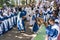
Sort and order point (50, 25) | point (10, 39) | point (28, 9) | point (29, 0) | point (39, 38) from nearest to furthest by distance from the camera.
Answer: point (50, 25), point (39, 38), point (10, 39), point (28, 9), point (29, 0)

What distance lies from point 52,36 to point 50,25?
0.33 m

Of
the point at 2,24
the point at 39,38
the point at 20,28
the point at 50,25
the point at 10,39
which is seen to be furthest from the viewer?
the point at 20,28

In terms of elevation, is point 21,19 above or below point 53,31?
below

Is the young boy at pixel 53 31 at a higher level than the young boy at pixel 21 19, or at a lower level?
higher

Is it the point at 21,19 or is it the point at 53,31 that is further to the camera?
the point at 21,19

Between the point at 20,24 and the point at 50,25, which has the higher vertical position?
the point at 50,25

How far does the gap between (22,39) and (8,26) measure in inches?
93.8

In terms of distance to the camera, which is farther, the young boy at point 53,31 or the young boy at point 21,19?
the young boy at point 21,19

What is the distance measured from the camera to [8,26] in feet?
39.9

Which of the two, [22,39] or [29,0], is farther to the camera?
[29,0]

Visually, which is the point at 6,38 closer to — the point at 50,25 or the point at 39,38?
the point at 39,38

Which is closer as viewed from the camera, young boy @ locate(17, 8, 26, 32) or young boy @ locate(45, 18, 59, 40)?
young boy @ locate(45, 18, 59, 40)

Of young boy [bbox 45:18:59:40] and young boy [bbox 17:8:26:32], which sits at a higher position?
young boy [bbox 45:18:59:40]

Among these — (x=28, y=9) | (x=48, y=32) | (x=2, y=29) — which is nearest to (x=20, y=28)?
Result: (x=2, y=29)
